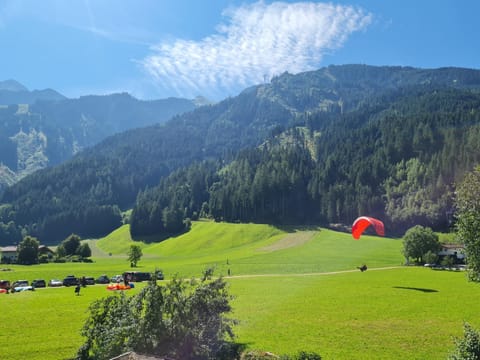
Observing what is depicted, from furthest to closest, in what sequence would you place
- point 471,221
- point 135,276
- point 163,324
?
point 135,276
point 471,221
point 163,324

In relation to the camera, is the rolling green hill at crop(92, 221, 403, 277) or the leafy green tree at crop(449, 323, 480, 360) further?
the rolling green hill at crop(92, 221, 403, 277)

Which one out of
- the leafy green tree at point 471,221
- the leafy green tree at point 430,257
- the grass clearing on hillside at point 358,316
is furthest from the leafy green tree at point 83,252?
the leafy green tree at point 471,221

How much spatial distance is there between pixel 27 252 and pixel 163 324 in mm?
110366

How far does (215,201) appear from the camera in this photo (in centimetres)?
19625

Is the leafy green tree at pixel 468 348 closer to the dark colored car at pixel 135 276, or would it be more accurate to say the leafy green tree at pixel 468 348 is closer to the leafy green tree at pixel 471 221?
the leafy green tree at pixel 471 221

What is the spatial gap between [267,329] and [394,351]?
34.3ft

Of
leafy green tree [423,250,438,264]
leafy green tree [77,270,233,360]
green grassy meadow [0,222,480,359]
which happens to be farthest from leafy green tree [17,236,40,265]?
leafy green tree [423,250,438,264]

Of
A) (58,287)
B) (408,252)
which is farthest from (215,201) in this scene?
(58,287)

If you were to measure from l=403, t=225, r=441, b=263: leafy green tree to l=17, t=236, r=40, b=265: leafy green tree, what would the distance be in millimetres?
102607

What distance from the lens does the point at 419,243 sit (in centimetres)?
9312

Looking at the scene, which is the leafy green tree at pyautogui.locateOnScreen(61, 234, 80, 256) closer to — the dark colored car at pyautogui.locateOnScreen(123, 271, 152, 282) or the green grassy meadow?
the green grassy meadow

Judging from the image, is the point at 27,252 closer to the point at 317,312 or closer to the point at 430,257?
the point at 317,312

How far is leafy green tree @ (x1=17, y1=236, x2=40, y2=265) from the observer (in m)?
116

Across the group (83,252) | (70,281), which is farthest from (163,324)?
(83,252)
